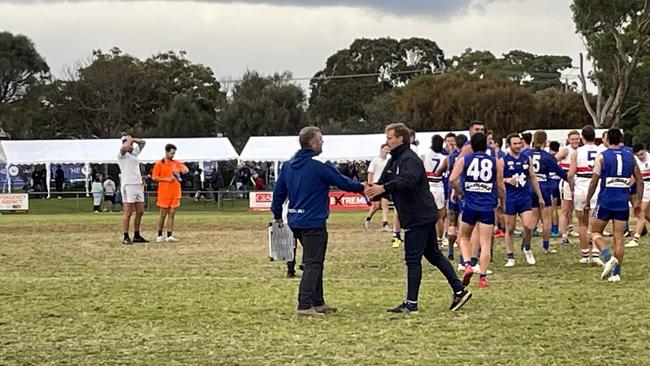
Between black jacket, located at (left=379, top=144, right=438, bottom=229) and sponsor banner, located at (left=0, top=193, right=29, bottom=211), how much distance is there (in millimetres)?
32587

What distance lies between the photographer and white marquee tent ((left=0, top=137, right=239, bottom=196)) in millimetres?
48656

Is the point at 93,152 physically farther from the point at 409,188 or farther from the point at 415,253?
the point at 409,188

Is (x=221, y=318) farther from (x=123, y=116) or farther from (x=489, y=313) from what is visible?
(x=123, y=116)

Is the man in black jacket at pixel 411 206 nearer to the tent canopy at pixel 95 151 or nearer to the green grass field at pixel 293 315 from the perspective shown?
the green grass field at pixel 293 315

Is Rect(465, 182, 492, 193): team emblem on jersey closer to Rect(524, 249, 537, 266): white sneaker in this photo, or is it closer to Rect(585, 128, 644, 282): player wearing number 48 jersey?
Rect(585, 128, 644, 282): player wearing number 48 jersey

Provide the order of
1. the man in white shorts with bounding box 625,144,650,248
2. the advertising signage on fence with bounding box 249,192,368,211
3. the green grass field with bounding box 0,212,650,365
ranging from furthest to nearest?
the advertising signage on fence with bounding box 249,192,368,211 → the man in white shorts with bounding box 625,144,650,248 → the green grass field with bounding box 0,212,650,365

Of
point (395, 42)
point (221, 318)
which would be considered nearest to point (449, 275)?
point (221, 318)

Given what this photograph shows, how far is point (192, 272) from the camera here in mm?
16094

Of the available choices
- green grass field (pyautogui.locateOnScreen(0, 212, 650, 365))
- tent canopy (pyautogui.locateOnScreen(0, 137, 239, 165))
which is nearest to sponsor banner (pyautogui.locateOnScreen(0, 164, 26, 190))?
tent canopy (pyautogui.locateOnScreen(0, 137, 239, 165))

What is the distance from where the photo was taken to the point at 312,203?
11.5 m

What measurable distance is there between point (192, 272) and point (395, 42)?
302 feet

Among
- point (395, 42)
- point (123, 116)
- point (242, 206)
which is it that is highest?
point (395, 42)

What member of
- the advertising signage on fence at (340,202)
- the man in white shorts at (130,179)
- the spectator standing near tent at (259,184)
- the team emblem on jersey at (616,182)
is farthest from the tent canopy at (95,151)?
the team emblem on jersey at (616,182)

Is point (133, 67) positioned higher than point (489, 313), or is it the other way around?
point (133, 67)
